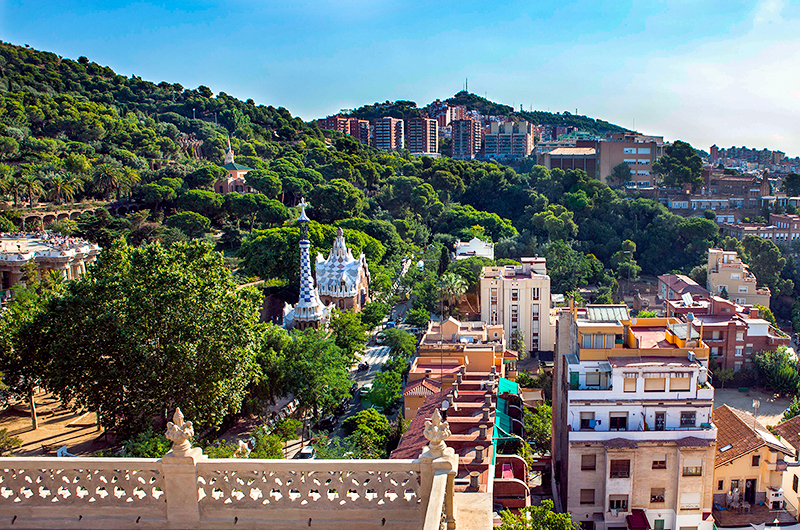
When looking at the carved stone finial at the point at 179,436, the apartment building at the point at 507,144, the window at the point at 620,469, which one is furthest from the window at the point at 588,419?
the apartment building at the point at 507,144

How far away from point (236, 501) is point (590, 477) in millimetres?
16410

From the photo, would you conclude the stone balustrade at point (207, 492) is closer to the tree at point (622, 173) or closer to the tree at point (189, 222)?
the tree at point (189, 222)

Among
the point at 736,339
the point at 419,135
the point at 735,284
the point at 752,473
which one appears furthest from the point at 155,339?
the point at 419,135

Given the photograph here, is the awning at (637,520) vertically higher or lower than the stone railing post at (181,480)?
lower

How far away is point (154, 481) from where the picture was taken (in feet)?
23.1

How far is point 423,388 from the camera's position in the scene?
26031 mm

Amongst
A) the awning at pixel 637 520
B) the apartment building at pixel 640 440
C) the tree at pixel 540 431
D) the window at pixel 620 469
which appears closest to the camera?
the awning at pixel 637 520

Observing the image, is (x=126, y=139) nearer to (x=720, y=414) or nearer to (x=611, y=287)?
(x=611, y=287)

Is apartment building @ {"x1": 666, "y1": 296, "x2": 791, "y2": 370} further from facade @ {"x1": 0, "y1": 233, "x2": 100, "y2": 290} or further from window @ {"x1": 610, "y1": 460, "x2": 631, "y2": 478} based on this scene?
facade @ {"x1": 0, "y1": 233, "x2": 100, "y2": 290}

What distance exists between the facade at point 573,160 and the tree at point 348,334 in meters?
64.1

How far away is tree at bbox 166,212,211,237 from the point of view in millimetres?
55344

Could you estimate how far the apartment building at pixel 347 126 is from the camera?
445 ft

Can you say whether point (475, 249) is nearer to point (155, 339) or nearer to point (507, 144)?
point (155, 339)

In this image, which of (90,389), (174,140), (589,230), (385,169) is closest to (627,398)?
(90,389)
